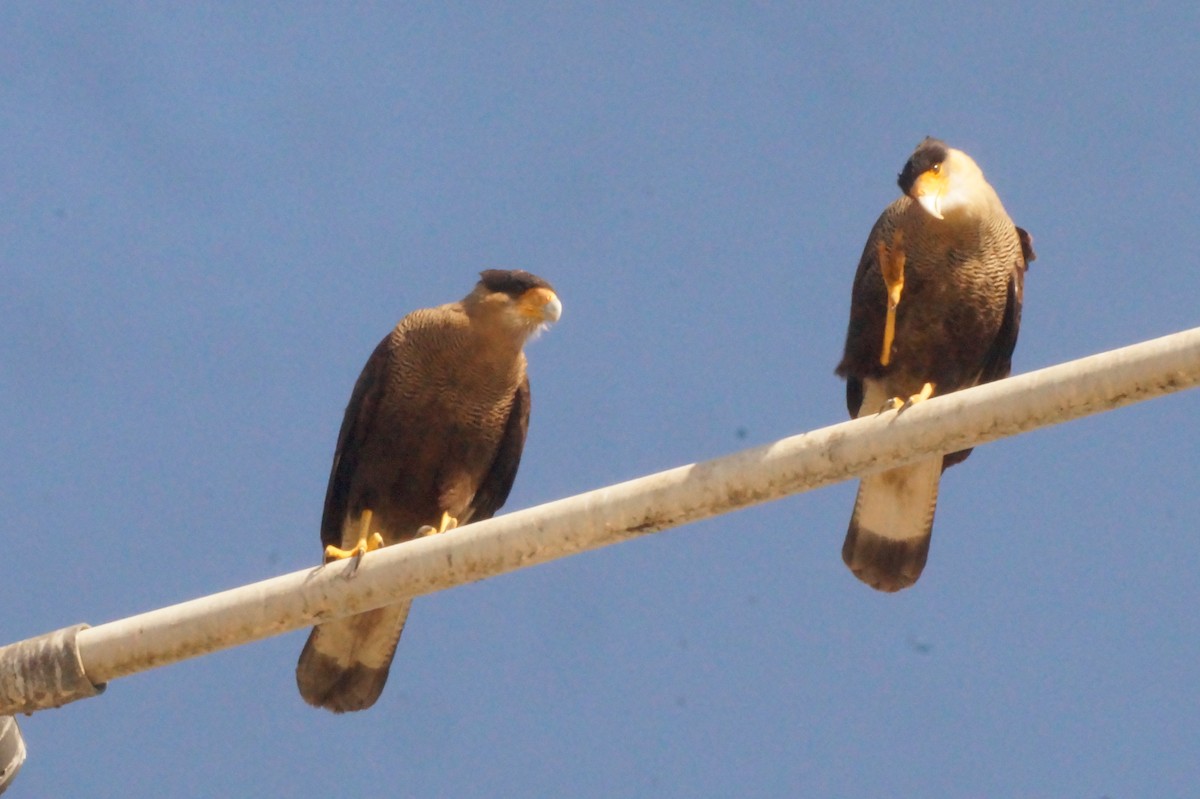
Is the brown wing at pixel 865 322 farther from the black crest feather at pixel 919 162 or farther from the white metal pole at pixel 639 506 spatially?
the white metal pole at pixel 639 506

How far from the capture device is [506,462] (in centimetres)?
880

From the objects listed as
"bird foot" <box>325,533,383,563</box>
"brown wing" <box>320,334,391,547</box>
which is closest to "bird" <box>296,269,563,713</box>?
"brown wing" <box>320,334,391,547</box>

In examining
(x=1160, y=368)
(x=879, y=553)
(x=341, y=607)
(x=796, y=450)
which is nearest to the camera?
(x=1160, y=368)

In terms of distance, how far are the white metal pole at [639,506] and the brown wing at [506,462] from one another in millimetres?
2701

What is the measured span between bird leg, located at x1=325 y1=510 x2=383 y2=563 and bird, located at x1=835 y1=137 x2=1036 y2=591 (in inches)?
77.9

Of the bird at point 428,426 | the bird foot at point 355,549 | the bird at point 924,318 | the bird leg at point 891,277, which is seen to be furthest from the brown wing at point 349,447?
the bird leg at point 891,277

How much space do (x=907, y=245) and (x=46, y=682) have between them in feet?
13.4

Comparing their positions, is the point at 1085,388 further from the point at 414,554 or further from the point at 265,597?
the point at 265,597

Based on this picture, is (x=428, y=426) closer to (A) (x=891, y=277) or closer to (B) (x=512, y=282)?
(B) (x=512, y=282)

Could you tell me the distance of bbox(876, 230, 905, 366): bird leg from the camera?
7754 millimetres

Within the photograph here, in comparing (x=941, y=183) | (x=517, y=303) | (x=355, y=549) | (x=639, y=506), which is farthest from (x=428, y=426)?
(x=639, y=506)

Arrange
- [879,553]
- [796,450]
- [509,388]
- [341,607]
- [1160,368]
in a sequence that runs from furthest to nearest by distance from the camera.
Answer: [509,388], [879,553], [341,607], [796,450], [1160,368]

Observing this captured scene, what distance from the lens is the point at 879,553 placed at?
8.14 meters

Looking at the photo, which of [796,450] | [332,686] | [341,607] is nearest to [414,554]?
[341,607]
